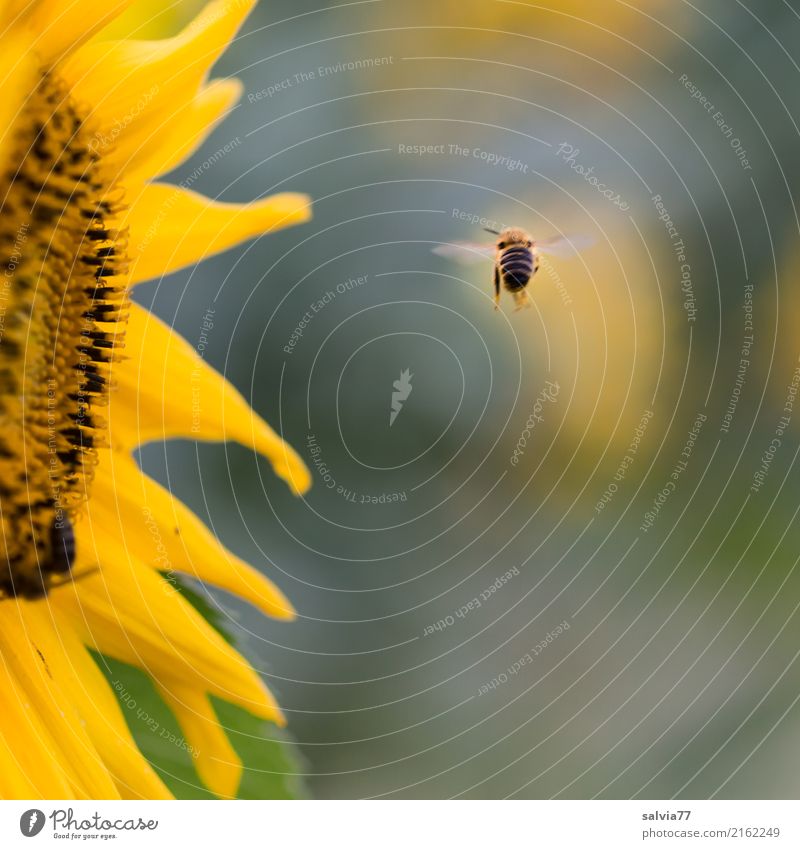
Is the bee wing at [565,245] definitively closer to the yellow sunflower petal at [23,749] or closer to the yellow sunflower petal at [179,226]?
the yellow sunflower petal at [179,226]

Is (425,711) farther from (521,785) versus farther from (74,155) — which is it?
(74,155)

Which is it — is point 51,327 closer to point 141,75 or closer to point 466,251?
point 141,75

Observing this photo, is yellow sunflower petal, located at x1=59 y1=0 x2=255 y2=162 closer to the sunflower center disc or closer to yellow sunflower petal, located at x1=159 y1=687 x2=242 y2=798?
the sunflower center disc

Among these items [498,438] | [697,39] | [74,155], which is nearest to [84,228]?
[74,155]

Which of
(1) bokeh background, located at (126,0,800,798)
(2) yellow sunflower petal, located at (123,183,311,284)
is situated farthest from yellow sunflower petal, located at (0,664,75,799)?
(2) yellow sunflower petal, located at (123,183,311,284)

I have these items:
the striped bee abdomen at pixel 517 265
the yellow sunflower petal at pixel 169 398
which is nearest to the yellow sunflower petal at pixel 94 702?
the yellow sunflower petal at pixel 169 398

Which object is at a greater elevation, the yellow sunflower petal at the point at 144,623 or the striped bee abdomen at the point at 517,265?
the striped bee abdomen at the point at 517,265

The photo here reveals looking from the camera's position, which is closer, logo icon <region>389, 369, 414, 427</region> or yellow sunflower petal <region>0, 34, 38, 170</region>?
yellow sunflower petal <region>0, 34, 38, 170</region>

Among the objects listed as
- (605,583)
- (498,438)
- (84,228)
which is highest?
(84,228)
